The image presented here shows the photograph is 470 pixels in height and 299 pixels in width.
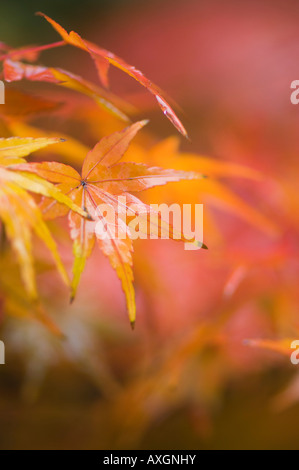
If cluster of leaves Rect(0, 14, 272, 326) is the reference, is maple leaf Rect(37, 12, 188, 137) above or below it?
above

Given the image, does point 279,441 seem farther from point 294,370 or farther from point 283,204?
point 283,204

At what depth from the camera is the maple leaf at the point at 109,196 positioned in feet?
1.02

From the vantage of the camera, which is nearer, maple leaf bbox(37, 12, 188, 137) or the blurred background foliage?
maple leaf bbox(37, 12, 188, 137)

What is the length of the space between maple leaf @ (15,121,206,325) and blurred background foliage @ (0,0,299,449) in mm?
156

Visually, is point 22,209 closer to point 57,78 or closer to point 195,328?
point 57,78

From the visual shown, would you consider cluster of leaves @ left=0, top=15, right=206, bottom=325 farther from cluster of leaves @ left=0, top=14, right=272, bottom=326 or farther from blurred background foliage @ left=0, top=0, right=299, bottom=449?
blurred background foliage @ left=0, top=0, right=299, bottom=449

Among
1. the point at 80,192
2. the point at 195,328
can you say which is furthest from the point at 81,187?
the point at 195,328

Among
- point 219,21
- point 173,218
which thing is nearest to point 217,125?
point 173,218

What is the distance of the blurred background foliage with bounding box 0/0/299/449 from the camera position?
0.60 metres

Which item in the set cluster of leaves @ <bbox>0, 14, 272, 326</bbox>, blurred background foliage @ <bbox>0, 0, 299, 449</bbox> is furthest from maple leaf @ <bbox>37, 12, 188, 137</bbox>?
blurred background foliage @ <bbox>0, 0, 299, 449</bbox>

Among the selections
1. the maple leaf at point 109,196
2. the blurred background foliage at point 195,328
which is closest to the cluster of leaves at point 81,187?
the maple leaf at point 109,196

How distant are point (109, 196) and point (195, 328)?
0.37m

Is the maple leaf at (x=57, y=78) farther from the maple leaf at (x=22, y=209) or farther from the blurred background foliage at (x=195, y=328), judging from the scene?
the blurred background foliage at (x=195, y=328)
